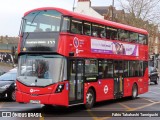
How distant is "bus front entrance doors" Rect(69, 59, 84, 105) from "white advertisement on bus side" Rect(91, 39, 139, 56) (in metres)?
1.47

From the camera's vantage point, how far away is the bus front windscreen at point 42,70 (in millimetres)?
14555

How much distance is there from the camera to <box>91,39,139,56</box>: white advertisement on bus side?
681 inches

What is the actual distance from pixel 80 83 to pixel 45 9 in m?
3.17

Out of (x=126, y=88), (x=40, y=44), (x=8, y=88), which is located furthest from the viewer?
(x=126, y=88)

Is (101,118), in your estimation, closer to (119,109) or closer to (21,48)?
(119,109)

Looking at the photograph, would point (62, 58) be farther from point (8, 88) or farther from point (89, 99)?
point (8, 88)

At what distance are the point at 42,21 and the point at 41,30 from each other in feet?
1.38

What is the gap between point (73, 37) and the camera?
15.4 m

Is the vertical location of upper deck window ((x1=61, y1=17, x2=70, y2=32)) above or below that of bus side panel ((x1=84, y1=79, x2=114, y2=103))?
above

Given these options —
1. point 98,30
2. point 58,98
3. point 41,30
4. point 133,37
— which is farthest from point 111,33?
point 58,98

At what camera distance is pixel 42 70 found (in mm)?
14773

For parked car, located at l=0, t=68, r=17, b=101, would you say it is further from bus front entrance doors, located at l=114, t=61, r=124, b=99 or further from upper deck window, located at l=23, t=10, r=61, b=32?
bus front entrance doors, located at l=114, t=61, r=124, b=99

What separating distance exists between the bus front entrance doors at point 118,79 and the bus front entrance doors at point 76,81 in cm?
381

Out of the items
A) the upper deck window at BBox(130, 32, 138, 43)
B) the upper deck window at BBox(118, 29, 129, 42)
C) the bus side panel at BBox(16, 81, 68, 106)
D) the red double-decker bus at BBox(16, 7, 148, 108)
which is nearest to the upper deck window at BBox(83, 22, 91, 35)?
the red double-decker bus at BBox(16, 7, 148, 108)
